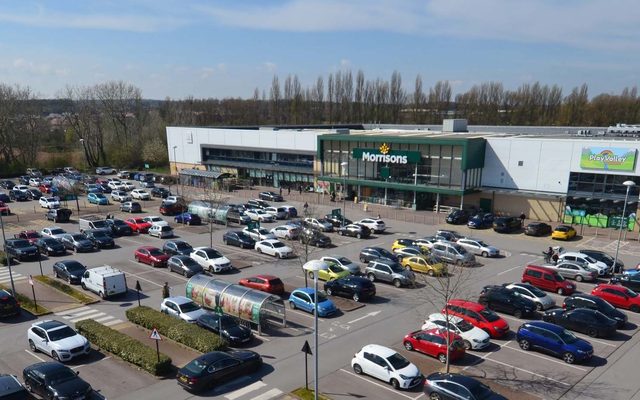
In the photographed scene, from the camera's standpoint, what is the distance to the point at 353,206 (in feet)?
189

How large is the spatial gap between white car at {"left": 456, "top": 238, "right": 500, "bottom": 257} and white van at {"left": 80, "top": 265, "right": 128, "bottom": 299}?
2510 centimetres

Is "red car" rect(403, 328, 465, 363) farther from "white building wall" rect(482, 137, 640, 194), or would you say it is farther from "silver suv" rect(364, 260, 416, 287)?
"white building wall" rect(482, 137, 640, 194)

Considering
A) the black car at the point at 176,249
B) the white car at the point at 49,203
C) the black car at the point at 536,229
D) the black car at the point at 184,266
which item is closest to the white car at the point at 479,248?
the black car at the point at 536,229

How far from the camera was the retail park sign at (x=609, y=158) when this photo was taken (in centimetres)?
4381

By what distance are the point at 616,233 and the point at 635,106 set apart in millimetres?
73769

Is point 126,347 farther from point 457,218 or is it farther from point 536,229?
point 536,229

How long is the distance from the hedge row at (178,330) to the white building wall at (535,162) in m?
39.4

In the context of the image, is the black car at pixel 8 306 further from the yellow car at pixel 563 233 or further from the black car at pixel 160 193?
the yellow car at pixel 563 233

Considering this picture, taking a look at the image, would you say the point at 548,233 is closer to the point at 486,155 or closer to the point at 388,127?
the point at 486,155

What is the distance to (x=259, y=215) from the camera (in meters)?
49.8

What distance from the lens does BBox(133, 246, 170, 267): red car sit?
34.1 m

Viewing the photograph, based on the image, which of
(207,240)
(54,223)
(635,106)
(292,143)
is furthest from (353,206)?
(635,106)

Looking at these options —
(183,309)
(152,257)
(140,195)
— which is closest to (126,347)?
(183,309)

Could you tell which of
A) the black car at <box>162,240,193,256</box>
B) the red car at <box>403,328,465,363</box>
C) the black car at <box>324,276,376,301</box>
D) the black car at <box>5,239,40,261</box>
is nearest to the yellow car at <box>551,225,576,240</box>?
the black car at <box>324,276,376,301</box>
